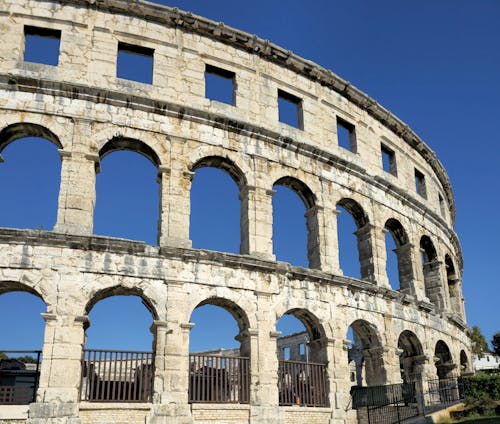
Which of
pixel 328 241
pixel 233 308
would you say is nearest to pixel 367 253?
pixel 328 241

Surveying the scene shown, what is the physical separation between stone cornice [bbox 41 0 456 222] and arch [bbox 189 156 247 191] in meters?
4.40

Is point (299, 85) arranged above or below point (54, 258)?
above

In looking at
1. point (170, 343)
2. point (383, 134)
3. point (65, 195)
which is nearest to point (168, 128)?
point (65, 195)

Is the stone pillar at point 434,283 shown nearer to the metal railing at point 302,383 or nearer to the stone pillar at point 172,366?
the metal railing at point 302,383

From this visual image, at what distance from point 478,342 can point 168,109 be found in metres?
39.5

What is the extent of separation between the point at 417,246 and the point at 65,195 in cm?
1427

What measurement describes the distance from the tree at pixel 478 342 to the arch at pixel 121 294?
3657cm

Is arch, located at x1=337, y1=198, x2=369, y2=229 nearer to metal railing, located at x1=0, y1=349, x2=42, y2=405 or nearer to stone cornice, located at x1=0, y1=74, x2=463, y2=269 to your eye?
stone cornice, located at x1=0, y1=74, x2=463, y2=269

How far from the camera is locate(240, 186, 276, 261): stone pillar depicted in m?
17.9

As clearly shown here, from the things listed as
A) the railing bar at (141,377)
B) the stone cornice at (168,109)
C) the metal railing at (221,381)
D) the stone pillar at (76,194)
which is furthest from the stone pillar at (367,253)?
the stone pillar at (76,194)

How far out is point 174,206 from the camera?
669 inches

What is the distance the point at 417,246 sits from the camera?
78.3 ft

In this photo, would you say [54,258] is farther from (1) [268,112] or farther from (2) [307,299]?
(1) [268,112]

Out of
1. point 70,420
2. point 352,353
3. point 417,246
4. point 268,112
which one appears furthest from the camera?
point 352,353
